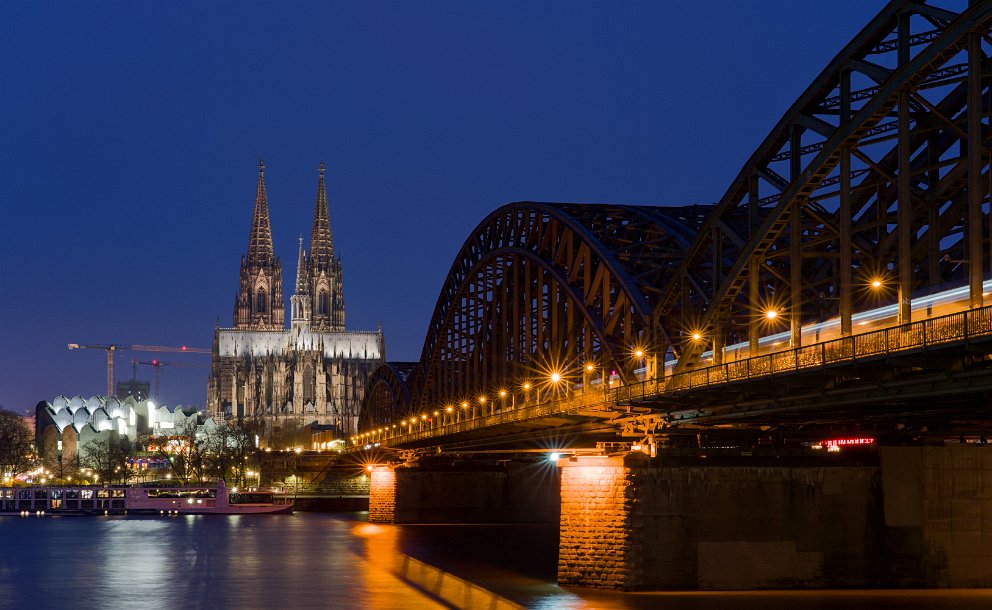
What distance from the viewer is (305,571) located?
249ft

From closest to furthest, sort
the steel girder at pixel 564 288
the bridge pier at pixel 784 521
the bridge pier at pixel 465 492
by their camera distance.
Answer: the bridge pier at pixel 784 521 → the steel girder at pixel 564 288 → the bridge pier at pixel 465 492

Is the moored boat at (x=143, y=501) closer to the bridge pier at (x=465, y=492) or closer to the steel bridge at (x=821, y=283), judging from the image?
the bridge pier at (x=465, y=492)

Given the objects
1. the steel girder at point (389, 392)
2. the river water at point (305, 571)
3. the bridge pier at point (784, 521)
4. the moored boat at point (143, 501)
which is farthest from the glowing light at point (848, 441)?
the moored boat at point (143, 501)

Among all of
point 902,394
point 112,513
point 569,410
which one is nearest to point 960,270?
point 569,410

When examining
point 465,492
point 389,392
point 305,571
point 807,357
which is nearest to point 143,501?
point 389,392

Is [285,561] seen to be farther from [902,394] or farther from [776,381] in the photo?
[902,394]

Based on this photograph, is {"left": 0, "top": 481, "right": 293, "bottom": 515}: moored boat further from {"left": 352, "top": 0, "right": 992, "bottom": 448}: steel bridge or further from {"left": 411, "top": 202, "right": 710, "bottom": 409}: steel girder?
{"left": 352, "top": 0, "right": 992, "bottom": 448}: steel bridge

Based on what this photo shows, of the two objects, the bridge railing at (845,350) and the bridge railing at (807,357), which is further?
the bridge railing at (807,357)

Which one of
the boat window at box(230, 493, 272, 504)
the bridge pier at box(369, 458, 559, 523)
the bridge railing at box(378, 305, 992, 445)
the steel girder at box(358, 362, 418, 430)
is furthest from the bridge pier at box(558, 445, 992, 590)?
the boat window at box(230, 493, 272, 504)

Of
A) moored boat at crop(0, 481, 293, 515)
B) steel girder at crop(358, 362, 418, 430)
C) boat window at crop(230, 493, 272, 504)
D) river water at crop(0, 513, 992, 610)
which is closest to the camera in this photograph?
river water at crop(0, 513, 992, 610)

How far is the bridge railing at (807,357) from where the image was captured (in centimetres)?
3709

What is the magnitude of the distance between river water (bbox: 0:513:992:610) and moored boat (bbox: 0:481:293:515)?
3212 centimetres

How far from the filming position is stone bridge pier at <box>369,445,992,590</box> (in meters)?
55.0

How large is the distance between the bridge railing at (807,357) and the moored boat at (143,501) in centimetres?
9625
